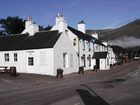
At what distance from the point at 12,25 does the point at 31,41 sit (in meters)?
33.5

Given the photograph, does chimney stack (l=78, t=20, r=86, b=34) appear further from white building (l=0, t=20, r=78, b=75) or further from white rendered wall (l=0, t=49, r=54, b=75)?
white rendered wall (l=0, t=49, r=54, b=75)

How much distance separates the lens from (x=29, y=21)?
161ft

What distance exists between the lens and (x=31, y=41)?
142 ft

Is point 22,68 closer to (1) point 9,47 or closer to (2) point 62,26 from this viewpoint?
(1) point 9,47

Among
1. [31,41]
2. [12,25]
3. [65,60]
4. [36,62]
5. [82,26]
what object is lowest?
[36,62]

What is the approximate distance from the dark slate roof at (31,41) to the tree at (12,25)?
1061 inches

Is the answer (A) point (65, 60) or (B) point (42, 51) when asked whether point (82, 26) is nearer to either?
(A) point (65, 60)

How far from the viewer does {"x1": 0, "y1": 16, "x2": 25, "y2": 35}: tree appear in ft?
245

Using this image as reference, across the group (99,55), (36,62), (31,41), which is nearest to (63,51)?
(36,62)

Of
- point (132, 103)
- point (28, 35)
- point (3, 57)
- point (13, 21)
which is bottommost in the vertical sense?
point (132, 103)

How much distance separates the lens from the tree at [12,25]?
74.8 m

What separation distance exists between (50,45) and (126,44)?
161167mm

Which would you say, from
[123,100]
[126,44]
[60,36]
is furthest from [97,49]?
[126,44]

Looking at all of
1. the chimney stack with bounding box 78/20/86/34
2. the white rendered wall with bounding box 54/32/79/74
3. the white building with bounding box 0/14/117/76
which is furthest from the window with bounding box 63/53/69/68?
the chimney stack with bounding box 78/20/86/34
